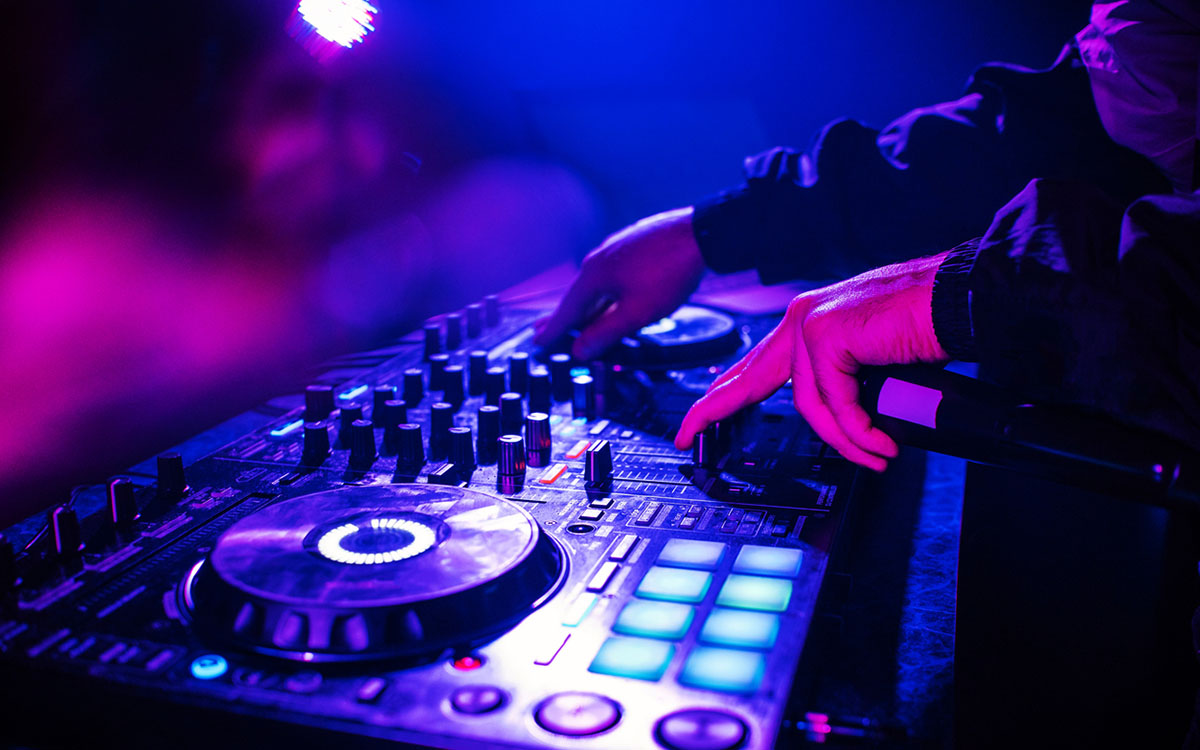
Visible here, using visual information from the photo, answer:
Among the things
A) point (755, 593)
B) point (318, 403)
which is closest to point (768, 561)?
point (755, 593)

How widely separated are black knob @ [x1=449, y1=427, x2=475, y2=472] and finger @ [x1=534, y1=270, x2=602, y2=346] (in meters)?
0.51

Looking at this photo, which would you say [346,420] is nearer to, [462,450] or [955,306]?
[462,450]

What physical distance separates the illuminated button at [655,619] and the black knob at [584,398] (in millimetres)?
481

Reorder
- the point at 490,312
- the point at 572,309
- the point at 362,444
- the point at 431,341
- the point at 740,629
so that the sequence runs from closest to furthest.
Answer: the point at 740,629 → the point at 362,444 → the point at 431,341 → the point at 572,309 → the point at 490,312

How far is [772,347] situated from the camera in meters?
1.00

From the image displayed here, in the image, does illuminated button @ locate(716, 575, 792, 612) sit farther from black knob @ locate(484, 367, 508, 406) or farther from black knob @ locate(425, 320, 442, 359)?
black knob @ locate(425, 320, 442, 359)

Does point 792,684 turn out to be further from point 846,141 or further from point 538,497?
point 846,141

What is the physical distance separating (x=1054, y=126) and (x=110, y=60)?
1.38 m

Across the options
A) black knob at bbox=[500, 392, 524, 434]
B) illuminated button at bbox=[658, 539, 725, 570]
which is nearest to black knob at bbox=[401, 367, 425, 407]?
black knob at bbox=[500, 392, 524, 434]

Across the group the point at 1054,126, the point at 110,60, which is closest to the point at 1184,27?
the point at 1054,126

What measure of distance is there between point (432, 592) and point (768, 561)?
0.88 ft

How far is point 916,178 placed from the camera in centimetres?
150

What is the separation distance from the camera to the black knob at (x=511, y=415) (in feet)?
3.44

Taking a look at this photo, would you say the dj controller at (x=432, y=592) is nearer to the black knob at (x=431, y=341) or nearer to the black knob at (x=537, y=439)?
the black knob at (x=537, y=439)
